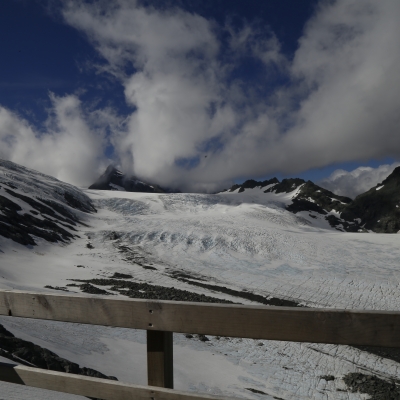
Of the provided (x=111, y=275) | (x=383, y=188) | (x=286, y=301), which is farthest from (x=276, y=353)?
(x=383, y=188)

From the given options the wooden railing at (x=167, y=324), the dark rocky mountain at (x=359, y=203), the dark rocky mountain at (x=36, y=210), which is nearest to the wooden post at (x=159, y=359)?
the wooden railing at (x=167, y=324)

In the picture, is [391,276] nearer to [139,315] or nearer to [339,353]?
[339,353]

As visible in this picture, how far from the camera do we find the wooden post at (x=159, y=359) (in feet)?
8.58

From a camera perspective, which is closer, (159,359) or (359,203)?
(159,359)

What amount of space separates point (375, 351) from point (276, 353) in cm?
481

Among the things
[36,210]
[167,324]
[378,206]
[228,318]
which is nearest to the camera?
[228,318]

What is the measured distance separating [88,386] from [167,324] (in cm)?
92

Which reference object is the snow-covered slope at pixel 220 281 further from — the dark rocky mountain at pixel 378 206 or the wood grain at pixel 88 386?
the dark rocky mountain at pixel 378 206

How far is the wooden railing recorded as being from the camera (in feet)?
7.29

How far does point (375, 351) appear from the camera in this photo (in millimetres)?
13992

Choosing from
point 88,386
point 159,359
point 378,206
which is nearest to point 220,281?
point 88,386

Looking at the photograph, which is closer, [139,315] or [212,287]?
[139,315]

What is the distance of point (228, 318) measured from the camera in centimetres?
243

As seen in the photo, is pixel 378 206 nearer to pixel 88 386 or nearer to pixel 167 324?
pixel 167 324
